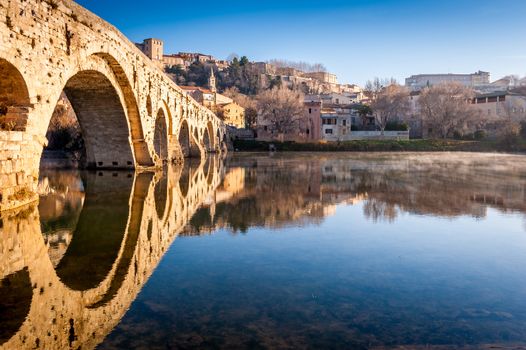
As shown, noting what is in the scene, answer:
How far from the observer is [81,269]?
615cm

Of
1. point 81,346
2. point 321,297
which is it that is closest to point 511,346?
point 321,297

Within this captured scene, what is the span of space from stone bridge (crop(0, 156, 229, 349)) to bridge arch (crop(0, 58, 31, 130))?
2.17 m

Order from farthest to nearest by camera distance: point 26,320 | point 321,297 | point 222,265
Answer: point 222,265 < point 321,297 < point 26,320

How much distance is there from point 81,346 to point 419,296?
363 cm

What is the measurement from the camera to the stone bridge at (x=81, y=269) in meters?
4.23

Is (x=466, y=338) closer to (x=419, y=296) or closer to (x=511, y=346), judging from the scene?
(x=511, y=346)

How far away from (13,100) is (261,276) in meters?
9.00

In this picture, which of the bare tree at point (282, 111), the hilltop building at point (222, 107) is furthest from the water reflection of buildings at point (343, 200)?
the hilltop building at point (222, 107)

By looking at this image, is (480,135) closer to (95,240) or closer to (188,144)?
(188,144)

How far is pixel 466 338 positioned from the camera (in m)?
4.07

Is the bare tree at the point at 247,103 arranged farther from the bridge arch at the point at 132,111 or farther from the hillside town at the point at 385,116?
the bridge arch at the point at 132,111

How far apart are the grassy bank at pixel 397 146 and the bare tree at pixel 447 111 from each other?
5162 millimetres

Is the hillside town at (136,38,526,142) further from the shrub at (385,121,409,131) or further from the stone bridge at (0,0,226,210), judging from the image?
the stone bridge at (0,0,226,210)

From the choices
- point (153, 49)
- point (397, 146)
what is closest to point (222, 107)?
point (397, 146)
